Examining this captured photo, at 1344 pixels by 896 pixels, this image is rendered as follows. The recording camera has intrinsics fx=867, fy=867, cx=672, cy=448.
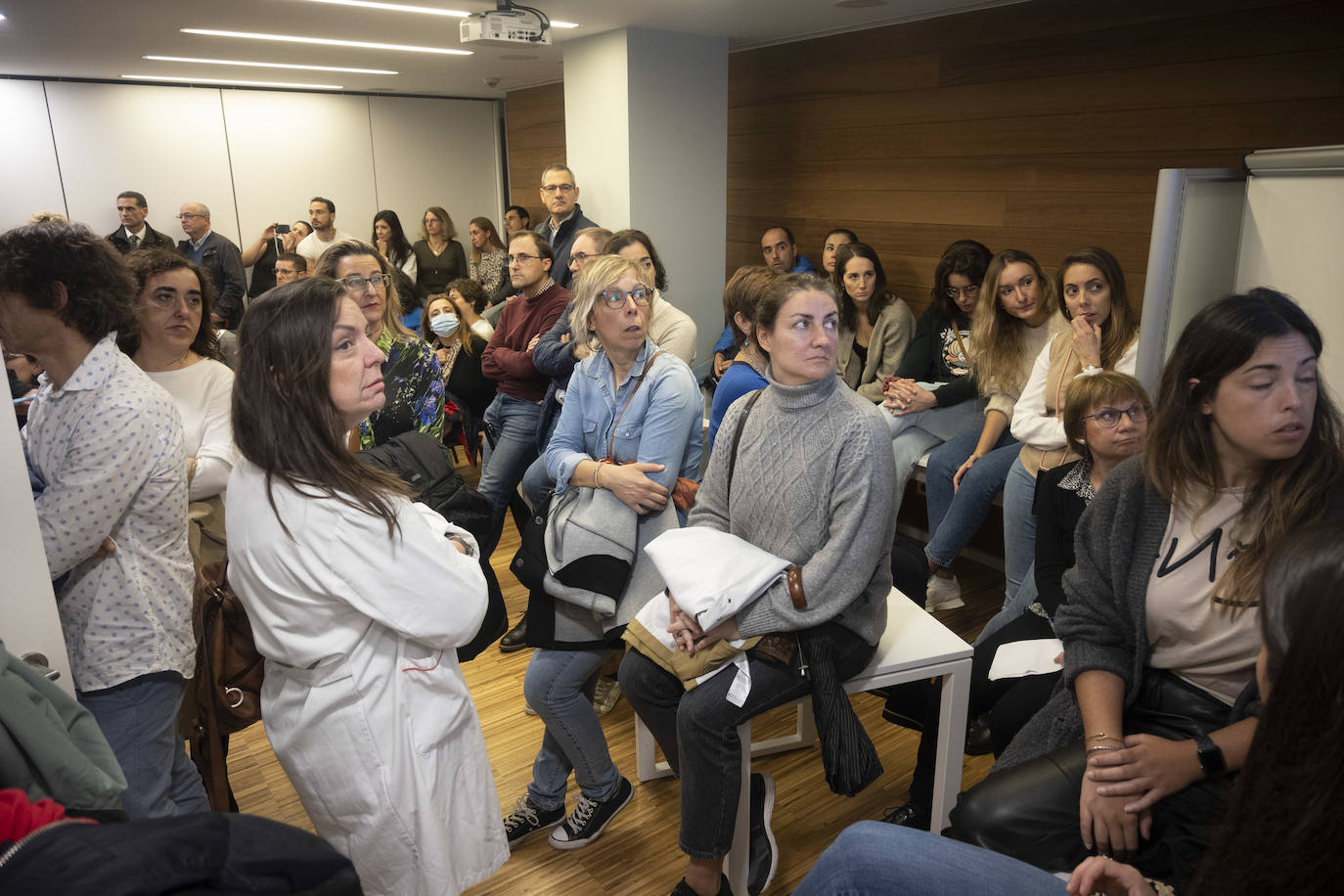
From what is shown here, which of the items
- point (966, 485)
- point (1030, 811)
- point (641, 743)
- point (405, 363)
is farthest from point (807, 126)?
point (1030, 811)

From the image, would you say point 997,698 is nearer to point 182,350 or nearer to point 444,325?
point 182,350

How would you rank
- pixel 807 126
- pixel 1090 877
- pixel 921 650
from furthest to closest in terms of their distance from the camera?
1. pixel 807 126
2. pixel 921 650
3. pixel 1090 877

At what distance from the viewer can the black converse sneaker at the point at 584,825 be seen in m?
2.31

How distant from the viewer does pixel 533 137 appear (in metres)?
8.26

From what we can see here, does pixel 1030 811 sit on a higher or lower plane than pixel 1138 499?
lower

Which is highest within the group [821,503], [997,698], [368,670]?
[821,503]

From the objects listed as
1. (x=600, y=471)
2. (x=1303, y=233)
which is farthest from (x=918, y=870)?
(x=1303, y=233)

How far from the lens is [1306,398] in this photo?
1.46 meters

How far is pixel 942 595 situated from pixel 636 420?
193 centimetres

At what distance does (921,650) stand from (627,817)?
981mm

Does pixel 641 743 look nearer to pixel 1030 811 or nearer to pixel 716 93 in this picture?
pixel 1030 811

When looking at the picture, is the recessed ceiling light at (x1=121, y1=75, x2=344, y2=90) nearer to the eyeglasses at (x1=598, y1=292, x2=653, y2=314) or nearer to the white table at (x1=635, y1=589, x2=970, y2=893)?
the eyeglasses at (x1=598, y1=292, x2=653, y2=314)

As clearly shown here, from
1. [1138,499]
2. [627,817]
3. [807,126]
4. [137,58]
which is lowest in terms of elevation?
[627,817]

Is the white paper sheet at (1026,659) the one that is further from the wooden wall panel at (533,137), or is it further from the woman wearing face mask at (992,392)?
the wooden wall panel at (533,137)
